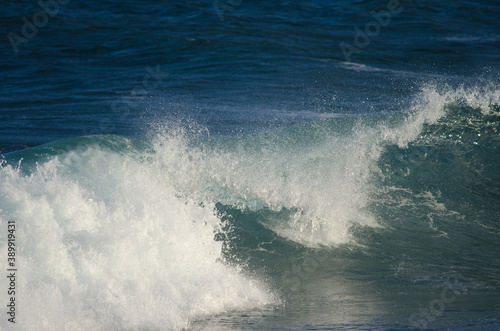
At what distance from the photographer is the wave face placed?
14.7 ft

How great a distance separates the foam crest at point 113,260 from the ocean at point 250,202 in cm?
A: 1

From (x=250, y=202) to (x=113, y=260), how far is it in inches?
93.8

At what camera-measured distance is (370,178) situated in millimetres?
7297

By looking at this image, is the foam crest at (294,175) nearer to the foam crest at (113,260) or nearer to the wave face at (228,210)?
the wave face at (228,210)

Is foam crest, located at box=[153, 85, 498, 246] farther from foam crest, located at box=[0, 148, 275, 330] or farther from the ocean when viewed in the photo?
foam crest, located at box=[0, 148, 275, 330]

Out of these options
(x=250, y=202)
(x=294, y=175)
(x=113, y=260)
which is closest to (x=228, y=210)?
(x=250, y=202)

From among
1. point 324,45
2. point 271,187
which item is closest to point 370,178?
point 271,187

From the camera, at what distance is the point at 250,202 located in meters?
6.69

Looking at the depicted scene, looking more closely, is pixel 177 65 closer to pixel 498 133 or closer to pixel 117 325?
pixel 498 133

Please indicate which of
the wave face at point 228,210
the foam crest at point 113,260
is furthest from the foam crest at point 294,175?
the foam crest at point 113,260

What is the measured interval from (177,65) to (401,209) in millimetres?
11231

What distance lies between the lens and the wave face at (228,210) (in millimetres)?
4469

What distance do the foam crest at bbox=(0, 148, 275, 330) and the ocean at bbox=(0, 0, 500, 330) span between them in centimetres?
1

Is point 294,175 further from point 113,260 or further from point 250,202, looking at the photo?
point 113,260
